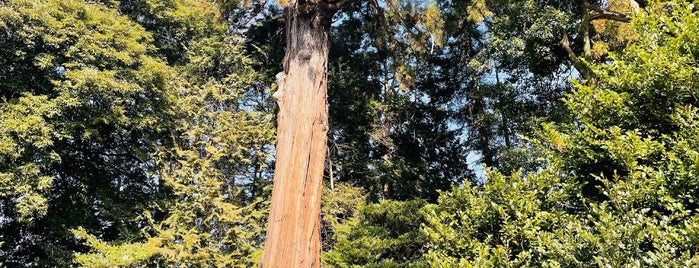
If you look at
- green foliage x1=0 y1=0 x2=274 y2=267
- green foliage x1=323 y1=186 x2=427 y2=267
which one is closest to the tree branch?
green foliage x1=323 y1=186 x2=427 y2=267

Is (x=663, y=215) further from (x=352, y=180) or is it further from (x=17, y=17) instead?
(x=17, y=17)

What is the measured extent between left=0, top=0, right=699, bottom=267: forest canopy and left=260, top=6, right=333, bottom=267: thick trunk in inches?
0.7

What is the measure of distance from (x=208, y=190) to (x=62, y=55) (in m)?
3.84

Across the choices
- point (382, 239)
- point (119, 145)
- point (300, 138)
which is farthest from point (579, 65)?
point (119, 145)

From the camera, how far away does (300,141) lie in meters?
3.71

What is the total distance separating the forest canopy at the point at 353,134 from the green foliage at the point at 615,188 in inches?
0.6

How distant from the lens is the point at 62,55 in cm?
935

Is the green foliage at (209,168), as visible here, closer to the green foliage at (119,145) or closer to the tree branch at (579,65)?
the green foliage at (119,145)

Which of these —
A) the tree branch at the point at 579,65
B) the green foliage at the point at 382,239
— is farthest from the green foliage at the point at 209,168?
the tree branch at the point at 579,65

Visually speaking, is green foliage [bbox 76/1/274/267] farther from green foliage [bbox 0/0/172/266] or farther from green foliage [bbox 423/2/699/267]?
green foliage [bbox 423/2/699/267]

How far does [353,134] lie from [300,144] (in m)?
8.13

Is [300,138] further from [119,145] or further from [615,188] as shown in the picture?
[119,145]

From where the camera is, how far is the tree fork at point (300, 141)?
343cm

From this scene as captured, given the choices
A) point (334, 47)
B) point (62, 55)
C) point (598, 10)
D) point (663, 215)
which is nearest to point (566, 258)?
point (663, 215)
